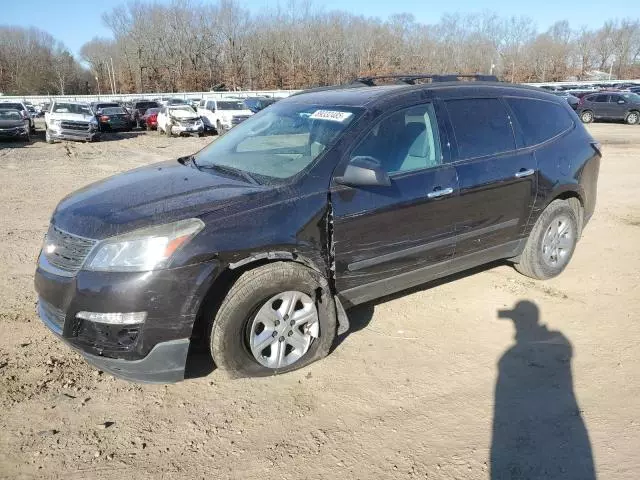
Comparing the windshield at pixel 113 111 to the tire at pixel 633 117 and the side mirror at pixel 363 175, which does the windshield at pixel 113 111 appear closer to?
the tire at pixel 633 117

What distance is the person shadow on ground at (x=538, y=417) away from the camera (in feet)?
8.53

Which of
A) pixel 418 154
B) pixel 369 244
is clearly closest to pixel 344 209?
pixel 369 244

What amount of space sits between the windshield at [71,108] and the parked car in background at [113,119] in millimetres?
4950

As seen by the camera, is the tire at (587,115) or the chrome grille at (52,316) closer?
the chrome grille at (52,316)

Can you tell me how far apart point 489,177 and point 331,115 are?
1381mm

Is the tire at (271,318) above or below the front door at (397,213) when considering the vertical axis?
below

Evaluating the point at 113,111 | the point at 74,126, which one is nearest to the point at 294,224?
the point at 74,126

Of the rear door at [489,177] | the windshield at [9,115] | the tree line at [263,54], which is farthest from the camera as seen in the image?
the tree line at [263,54]

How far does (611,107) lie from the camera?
26703mm

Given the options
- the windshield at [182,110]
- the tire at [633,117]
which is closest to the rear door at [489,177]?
the windshield at [182,110]

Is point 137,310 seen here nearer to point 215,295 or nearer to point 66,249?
point 215,295

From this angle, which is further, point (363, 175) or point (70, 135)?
point (70, 135)

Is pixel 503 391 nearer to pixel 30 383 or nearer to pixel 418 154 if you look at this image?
pixel 418 154

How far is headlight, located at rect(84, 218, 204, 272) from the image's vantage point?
113 inches
